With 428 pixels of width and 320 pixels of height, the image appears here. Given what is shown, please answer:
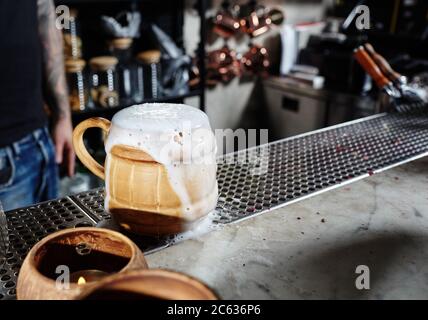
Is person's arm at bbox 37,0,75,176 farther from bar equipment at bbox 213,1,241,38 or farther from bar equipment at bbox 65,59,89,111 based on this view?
bar equipment at bbox 213,1,241,38

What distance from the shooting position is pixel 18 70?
1.70m

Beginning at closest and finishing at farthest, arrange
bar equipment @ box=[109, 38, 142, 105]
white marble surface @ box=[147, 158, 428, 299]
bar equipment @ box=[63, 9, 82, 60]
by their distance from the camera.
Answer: white marble surface @ box=[147, 158, 428, 299], bar equipment @ box=[63, 9, 82, 60], bar equipment @ box=[109, 38, 142, 105]

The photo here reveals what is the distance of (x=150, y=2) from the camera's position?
283cm

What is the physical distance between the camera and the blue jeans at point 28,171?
65.4 inches

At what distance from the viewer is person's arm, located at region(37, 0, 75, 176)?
6.19 feet

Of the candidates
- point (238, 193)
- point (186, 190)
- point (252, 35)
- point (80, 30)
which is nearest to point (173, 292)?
point (186, 190)

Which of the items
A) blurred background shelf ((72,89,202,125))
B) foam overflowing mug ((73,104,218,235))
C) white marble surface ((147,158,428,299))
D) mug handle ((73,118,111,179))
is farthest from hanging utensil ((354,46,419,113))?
blurred background shelf ((72,89,202,125))

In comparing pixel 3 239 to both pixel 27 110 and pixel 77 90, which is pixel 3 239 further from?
pixel 77 90

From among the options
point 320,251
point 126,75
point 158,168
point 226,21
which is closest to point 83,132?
point 158,168

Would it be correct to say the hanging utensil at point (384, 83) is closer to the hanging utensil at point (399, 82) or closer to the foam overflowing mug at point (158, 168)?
the hanging utensil at point (399, 82)

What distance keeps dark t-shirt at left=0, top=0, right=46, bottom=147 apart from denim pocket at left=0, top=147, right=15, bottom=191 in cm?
3

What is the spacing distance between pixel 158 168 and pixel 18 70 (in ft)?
3.78

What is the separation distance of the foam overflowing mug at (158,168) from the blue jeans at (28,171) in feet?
3.03

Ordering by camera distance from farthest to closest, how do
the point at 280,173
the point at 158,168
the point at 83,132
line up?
the point at 280,173 < the point at 83,132 < the point at 158,168
